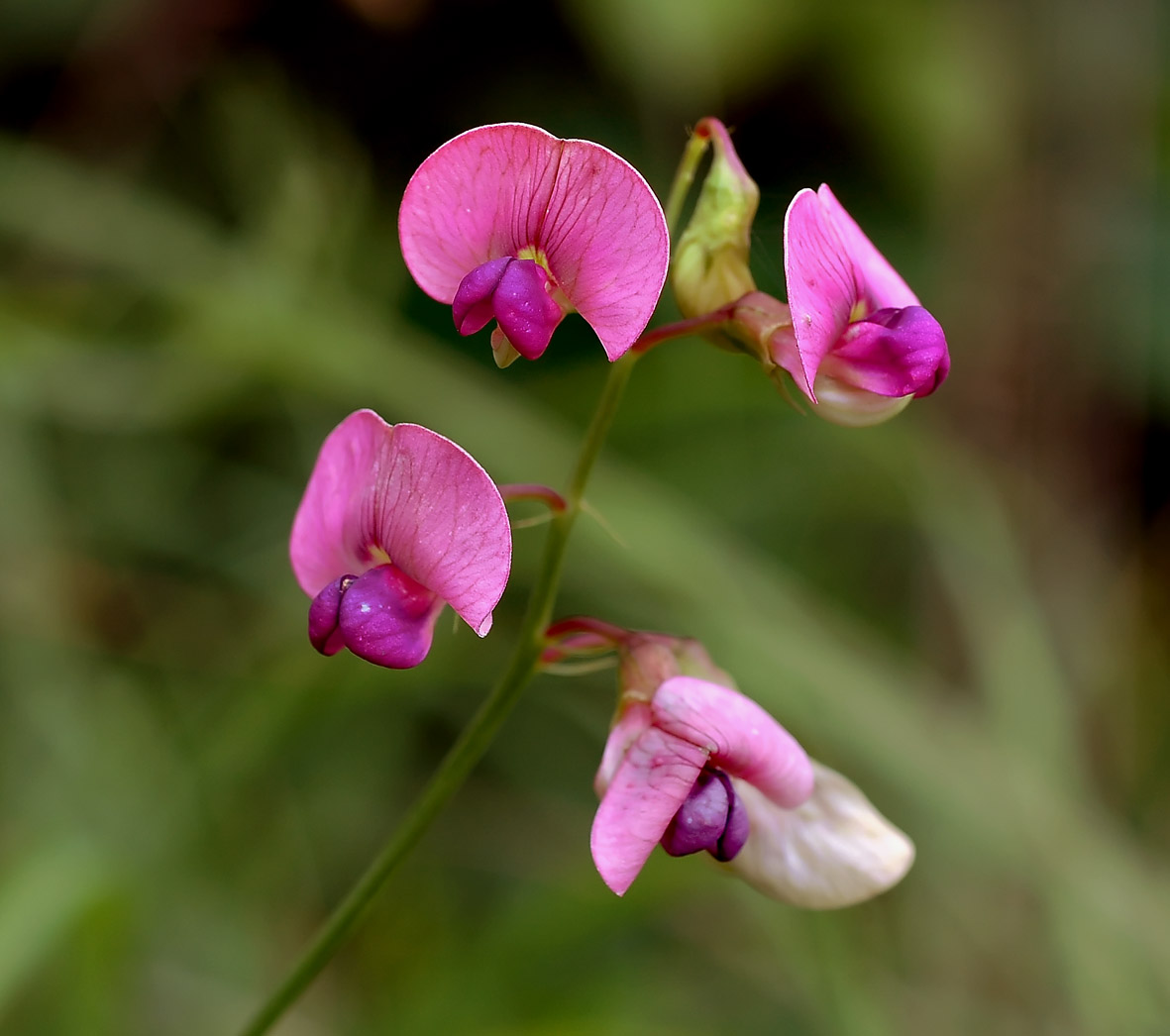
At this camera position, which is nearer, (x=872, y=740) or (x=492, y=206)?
(x=492, y=206)

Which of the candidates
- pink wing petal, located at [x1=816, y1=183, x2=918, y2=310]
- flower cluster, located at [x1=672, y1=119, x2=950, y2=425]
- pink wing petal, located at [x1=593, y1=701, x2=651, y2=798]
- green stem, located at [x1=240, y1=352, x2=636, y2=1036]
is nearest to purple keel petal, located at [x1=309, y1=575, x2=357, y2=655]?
green stem, located at [x1=240, y1=352, x2=636, y2=1036]

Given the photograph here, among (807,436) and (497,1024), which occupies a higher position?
(807,436)

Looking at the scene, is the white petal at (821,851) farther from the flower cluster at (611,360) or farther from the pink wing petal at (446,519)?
the pink wing petal at (446,519)

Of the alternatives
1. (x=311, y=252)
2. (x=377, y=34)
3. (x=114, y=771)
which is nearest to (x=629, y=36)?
(x=377, y=34)

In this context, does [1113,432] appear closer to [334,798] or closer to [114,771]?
[334,798]

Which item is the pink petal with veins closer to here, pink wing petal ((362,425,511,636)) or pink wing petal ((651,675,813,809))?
pink wing petal ((362,425,511,636))

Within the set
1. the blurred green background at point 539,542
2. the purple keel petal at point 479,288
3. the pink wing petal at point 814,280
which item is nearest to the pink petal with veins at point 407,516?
the purple keel petal at point 479,288

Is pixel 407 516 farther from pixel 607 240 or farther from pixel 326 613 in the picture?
pixel 607 240

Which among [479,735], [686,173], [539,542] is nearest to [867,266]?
[686,173]
